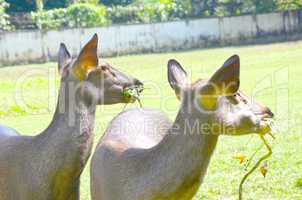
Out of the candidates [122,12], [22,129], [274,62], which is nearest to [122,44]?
[122,12]

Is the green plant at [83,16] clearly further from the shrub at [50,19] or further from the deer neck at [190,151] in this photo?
the deer neck at [190,151]

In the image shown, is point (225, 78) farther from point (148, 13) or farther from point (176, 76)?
point (148, 13)

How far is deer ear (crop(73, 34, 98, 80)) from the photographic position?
18.0 feet

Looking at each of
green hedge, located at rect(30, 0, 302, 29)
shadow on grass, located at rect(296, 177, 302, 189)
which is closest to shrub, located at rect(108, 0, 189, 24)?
green hedge, located at rect(30, 0, 302, 29)

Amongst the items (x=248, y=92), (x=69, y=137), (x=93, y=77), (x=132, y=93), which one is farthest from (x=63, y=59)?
(x=248, y=92)

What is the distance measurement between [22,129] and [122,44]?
76.9 ft

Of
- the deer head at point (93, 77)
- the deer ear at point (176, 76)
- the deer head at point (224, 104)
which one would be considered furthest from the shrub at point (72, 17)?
the deer head at point (224, 104)

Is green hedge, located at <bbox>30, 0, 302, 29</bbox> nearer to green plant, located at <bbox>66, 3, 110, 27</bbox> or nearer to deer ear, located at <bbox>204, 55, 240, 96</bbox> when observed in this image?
green plant, located at <bbox>66, 3, 110, 27</bbox>

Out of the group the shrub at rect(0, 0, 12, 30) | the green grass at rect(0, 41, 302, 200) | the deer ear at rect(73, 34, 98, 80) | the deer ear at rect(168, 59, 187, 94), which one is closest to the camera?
the deer ear at rect(168, 59, 187, 94)

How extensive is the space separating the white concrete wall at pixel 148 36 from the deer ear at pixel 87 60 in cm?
2938

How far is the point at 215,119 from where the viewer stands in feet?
15.1

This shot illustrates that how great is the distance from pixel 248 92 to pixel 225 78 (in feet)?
Answer: 34.4

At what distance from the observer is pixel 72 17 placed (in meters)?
41.9

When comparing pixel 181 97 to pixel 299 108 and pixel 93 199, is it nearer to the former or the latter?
pixel 93 199
